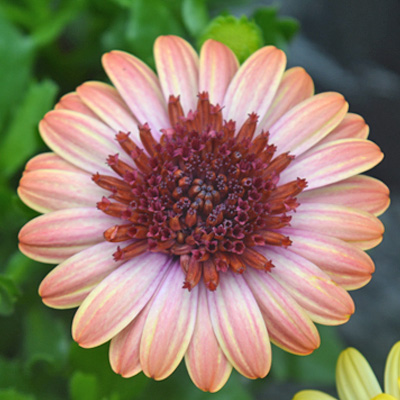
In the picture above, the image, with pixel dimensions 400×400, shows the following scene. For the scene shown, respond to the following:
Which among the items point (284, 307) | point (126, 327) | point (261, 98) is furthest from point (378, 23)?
point (126, 327)

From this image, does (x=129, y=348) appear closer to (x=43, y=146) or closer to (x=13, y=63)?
(x=43, y=146)

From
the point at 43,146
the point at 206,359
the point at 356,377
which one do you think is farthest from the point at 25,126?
the point at 356,377

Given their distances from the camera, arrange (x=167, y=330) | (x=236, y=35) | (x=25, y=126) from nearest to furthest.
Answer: (x=167, y=330) → (x=236, y=35) → (x=25, y=126)

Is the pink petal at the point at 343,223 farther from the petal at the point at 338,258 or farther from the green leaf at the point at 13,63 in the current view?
the green leaf at the point at 13,63

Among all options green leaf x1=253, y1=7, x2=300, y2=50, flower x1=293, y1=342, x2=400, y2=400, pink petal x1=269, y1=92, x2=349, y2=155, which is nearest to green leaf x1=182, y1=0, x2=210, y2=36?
green leaf x1=253, y1=7, x2=300, y2=50

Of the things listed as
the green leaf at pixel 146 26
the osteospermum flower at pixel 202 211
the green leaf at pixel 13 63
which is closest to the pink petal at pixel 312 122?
the osteospermum flower at pixel 202 211
